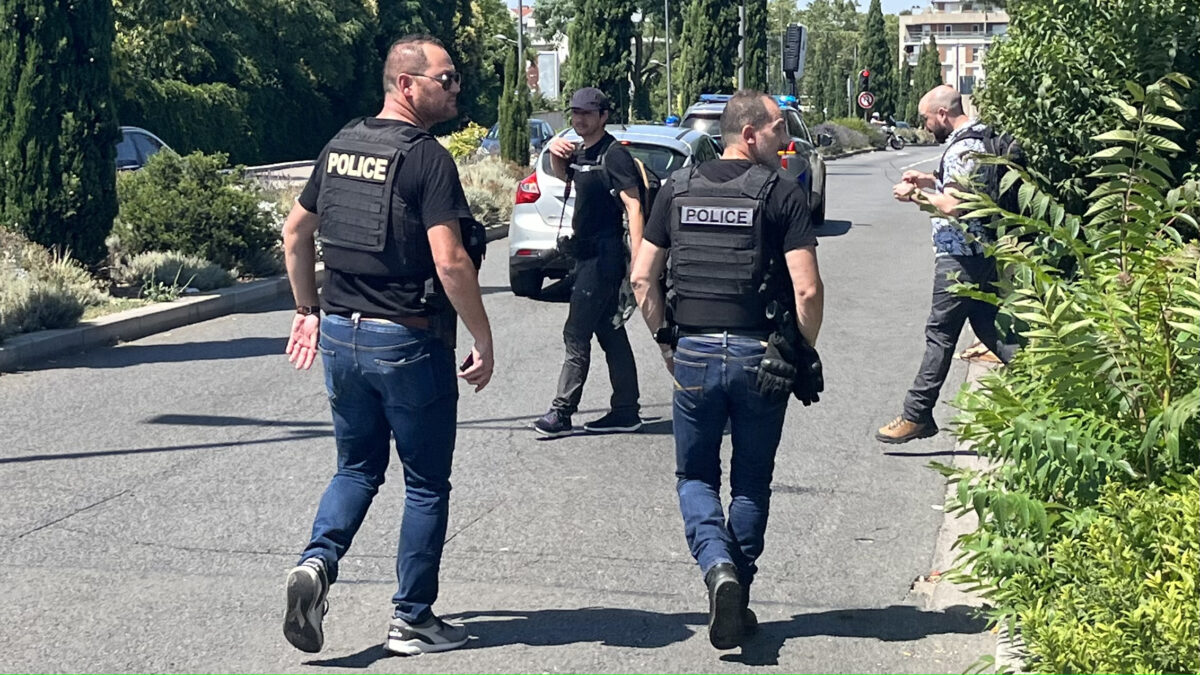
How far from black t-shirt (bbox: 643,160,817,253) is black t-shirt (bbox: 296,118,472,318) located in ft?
2.55

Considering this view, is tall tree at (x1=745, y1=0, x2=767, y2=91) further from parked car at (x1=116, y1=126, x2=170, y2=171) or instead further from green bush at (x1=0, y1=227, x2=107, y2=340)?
green bush at (x1=0, y1=227, x2=107, y2=340)

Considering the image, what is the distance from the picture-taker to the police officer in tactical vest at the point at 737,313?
4.90 meters

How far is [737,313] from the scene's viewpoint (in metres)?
4.94

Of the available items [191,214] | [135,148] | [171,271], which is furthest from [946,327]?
[135,148]

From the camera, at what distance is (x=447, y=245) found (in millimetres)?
4668

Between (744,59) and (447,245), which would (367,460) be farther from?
(744,59)

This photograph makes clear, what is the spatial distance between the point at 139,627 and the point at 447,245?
1.82m

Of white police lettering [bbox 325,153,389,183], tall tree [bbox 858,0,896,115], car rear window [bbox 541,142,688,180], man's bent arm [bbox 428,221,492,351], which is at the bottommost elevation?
tall tree [bbox 858,0,896,115]

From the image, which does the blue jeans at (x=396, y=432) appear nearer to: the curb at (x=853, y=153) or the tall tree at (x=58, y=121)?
the tall tree at (x=58, y=121)

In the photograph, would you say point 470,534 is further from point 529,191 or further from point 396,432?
point 529,191

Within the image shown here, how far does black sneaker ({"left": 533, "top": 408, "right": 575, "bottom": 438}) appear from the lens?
842 cm

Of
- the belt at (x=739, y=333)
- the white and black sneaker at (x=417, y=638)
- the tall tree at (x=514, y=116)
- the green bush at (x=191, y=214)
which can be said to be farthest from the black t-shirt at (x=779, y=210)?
the tall tree at (x=514, y=116)

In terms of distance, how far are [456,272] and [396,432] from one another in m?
0.58

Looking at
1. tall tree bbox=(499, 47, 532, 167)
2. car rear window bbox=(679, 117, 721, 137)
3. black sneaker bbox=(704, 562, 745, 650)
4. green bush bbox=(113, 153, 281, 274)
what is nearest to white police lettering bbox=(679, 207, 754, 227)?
black sneaker bbox=(704, 562, 745, 650)
